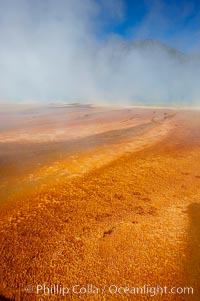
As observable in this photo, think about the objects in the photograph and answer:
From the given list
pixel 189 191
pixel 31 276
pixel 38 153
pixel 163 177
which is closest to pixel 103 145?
pixel 38 153

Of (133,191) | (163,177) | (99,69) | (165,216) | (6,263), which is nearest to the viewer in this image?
(6,263)

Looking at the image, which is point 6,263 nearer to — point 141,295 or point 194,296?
point 141,295

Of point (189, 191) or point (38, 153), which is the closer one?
point (189, 191)

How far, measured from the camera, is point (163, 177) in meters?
4.64

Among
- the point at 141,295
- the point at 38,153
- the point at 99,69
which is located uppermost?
the point at 99,69

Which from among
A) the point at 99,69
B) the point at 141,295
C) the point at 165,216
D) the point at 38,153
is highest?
the point at 99,69

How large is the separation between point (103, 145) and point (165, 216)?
431 centimetres

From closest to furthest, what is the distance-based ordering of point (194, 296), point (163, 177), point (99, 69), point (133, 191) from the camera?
1. point (194, 296)
2. point (133, 191)
3. point (163, 177)
4. point (99, 69)

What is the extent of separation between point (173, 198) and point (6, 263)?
2819mm

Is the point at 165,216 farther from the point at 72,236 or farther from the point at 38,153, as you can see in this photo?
the point at 38,153

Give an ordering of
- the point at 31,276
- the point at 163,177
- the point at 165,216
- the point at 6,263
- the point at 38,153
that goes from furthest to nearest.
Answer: the point at 38,153 < the point at 163,177 < the point at 165,216 < the point at 6,263 < the point at 31,276

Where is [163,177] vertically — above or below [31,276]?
above

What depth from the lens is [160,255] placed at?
2.57 meters

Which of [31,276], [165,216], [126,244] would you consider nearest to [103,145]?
[165,216]
